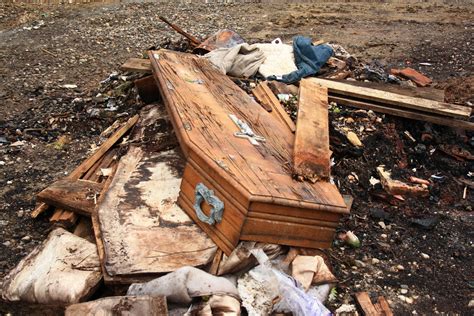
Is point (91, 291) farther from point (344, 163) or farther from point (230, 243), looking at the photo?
point (344, 163)

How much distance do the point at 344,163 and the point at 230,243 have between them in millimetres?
1762

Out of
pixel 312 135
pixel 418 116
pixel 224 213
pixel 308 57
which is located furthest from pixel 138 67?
pixel 418 116

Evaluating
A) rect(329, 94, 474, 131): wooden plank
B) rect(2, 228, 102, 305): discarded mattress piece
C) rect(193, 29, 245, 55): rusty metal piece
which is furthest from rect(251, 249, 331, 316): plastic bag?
rect(193, 29, 245, 55): rusty metal piece

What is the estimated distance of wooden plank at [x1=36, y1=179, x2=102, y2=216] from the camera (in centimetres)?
336

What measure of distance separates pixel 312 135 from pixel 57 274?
2060 mm

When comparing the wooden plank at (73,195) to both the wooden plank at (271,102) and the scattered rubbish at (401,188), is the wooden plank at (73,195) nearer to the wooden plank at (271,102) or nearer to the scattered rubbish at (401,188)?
the wooden plank at (271,102)

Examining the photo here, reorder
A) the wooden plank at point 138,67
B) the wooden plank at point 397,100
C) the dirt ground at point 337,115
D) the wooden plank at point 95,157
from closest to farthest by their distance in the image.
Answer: the dirt ground at point 337,115 < the wooden plank at point 95,157 < the wooden plank at point 397,100 < the wooden plank at point 138,67

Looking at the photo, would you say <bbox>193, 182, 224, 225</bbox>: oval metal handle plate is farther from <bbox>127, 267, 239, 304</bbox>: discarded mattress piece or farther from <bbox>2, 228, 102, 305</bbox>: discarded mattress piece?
<bbox>2, 228, 102, 305</bbox>: discarded mattress piece

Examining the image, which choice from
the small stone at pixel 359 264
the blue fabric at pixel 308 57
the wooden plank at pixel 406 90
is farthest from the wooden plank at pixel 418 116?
the small stone at pixel 359 264

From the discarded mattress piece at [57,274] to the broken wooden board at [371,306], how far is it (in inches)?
62.0

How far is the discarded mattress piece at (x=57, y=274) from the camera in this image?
104 inches

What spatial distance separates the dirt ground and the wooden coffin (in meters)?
0.55

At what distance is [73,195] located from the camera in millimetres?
3465

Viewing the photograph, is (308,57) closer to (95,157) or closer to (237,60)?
(237,60)
